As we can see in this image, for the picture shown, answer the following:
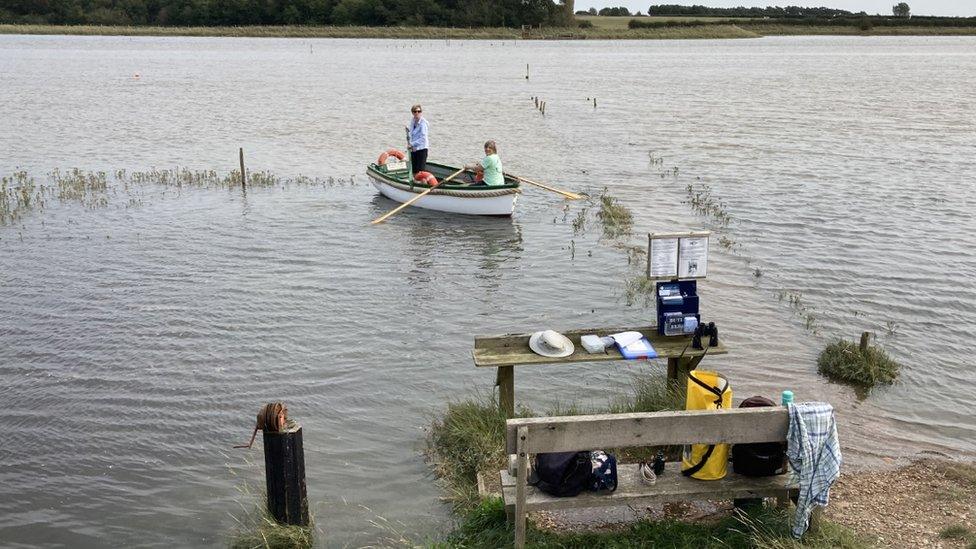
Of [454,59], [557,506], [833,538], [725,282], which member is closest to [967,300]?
[725,282]

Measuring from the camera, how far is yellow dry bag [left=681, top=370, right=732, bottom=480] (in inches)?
256

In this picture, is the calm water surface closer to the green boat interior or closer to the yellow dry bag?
the green boat interior

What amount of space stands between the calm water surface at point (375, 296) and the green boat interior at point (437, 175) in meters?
0.74

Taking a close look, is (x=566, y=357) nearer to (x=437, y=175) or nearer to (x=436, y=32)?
(x=437, y=175)

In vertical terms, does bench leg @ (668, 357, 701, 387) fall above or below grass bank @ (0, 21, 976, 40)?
below

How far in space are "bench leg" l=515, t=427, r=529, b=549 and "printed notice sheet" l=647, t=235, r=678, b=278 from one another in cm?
270

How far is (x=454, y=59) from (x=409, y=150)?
61.3m

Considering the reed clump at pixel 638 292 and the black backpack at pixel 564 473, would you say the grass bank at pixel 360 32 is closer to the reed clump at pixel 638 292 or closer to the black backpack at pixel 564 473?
the reed clump at pixel 638 292

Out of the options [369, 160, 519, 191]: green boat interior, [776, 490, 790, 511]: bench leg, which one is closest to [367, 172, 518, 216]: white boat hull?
[369, 160, 519, 191]: green boat interior

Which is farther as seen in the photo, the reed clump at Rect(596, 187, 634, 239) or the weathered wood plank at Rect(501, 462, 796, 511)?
the reed clump at Rect(596, 187, 634, 239)

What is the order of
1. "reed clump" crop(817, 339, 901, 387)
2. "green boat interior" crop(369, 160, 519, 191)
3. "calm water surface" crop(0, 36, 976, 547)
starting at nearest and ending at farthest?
1. "calm water surface" crop(0, 36, 976, 547)
2. "reed clump" crop(817, 339, 901, 387)
3. "green boat interior" crop(369, 160, 519, 191)

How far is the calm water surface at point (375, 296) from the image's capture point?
343 inches

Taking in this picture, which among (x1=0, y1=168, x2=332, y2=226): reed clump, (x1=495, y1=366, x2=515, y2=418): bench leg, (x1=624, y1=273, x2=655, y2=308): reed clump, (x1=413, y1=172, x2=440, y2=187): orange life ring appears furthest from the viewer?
(x1=0, y1=168, x2=332, y2=226): reed clump

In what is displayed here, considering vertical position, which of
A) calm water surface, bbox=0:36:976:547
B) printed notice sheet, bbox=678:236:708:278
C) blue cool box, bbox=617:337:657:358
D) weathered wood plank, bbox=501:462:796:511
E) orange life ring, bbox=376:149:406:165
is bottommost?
calm water surface, bbox=0:36:976:547
